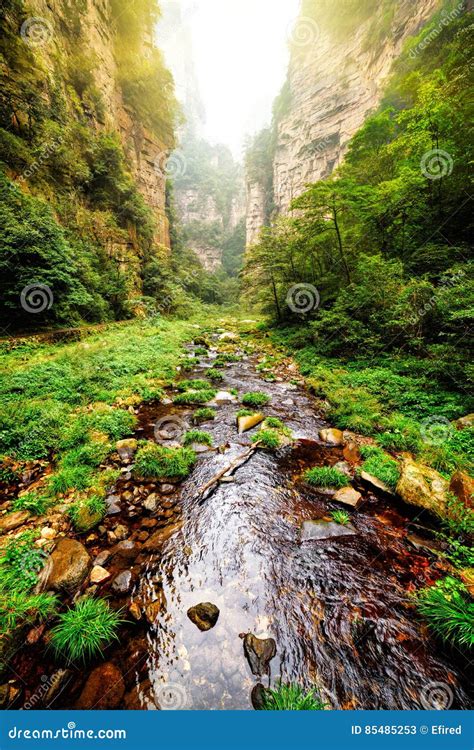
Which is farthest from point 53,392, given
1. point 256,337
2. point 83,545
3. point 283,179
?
point 283,179

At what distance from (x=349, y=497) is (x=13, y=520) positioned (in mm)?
4573

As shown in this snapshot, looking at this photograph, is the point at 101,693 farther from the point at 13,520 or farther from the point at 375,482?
the point at 375,482

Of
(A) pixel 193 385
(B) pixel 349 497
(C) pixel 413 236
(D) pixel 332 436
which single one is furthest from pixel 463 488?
(C) pixel 413 236

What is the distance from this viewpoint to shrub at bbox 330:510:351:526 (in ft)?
11.7

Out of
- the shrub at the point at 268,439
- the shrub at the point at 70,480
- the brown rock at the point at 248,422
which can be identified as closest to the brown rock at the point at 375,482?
the shrub at the point at 268,439

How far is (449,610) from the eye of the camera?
7.71 feet

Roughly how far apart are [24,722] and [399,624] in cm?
328

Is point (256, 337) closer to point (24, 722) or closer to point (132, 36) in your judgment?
point (24, 722)

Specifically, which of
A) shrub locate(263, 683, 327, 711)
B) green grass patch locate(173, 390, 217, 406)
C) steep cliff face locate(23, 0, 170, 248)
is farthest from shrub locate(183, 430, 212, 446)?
steep cliff face locate(23, 0, 170, 248)

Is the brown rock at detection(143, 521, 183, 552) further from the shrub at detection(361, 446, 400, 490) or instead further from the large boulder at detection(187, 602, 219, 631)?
the shrub at detection(361, 446, 400, 490)

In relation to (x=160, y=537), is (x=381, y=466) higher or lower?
higher

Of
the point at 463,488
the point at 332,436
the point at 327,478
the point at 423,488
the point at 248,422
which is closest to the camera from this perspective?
the point at 463,488

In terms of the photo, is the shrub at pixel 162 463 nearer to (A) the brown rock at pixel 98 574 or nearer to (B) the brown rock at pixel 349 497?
(A) the brown rock at pixel 98 574

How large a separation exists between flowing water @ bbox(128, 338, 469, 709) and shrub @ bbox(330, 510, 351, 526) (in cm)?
11
